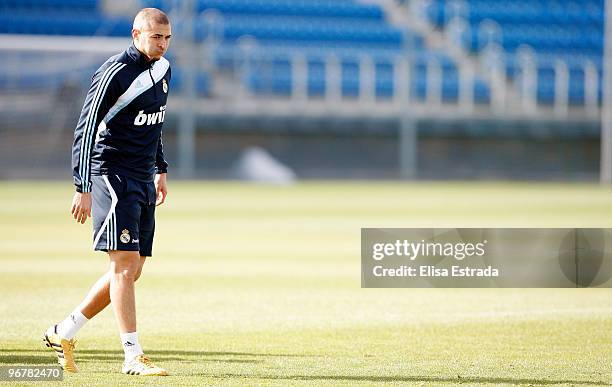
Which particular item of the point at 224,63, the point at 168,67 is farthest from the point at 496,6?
the point at 168,67

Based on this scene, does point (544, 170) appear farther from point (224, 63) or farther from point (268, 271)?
point (268, 271)

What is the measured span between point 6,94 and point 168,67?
82.1ft

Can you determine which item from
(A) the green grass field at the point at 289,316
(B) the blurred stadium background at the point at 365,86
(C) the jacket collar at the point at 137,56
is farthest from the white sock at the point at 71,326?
(B) the blurred stadium background at the point at 365,86

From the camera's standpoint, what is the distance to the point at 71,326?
607cm

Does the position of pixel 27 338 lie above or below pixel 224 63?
below

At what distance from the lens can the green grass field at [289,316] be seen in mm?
6117

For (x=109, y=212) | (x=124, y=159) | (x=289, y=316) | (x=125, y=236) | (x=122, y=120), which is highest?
(x=122, y=120)

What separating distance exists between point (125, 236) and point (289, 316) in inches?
118

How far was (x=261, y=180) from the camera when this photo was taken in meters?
37.7

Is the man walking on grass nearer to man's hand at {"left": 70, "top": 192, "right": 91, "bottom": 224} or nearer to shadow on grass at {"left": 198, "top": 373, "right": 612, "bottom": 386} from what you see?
man's hand at {"left": 70, "top": 192, "right": 91, "bottom": 224}

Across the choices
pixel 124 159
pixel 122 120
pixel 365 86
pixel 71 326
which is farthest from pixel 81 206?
pixel 365 86

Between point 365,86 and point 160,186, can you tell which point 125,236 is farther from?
point 365,86

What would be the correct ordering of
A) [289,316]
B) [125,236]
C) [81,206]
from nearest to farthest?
[81,206]
[125,236]
[289,316]

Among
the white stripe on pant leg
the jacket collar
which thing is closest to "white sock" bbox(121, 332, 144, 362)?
the white stripe on pant leg
